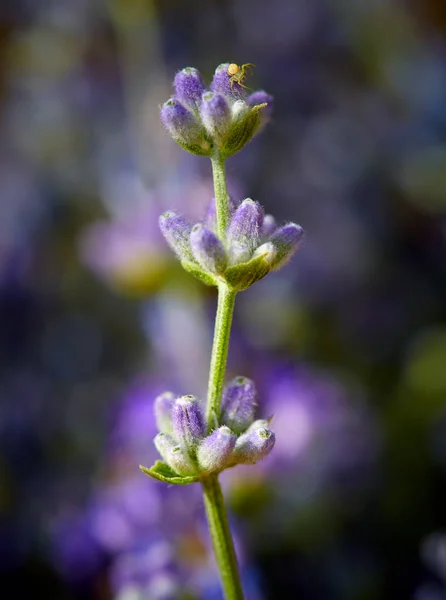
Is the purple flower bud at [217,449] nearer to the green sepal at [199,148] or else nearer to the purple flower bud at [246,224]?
the purple flower bud at [246,224]

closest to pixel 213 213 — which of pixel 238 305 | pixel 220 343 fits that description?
pixel 220 343

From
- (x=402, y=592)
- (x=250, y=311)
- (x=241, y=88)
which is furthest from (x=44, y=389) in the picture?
(x=241, y=88)

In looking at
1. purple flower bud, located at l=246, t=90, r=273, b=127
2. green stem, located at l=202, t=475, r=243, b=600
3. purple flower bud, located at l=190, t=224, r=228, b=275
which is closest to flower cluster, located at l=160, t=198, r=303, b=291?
purple flower bud, located at l=190, t=224, r=228, b=275

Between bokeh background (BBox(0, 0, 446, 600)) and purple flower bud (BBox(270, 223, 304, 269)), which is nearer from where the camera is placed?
purple flower bud (BBox(270, 223, 304, 269))

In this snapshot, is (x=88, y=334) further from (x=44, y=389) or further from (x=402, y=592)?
(x=402, y=592)

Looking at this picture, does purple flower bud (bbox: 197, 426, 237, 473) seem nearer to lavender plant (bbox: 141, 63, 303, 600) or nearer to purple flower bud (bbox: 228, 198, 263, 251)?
lavender plant (bbox: 141, 63, 303, 600)

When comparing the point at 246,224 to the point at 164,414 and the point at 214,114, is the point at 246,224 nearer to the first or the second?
the point at 214,114

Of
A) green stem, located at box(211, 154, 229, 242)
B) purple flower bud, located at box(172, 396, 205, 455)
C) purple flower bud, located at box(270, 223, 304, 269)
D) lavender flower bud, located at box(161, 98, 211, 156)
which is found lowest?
purple flower bud, located at box(172, 396, 205, 455)
